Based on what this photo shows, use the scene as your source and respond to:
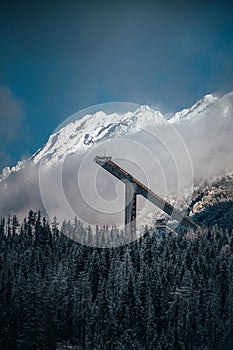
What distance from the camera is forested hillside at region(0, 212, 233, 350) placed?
7838 centimetres

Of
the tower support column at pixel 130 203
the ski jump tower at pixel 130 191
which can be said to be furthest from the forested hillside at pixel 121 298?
the ski jump tower at pixel 130 191

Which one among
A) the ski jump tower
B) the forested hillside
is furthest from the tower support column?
the forested hillside

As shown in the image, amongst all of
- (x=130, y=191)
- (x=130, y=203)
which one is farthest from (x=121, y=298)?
(x=130, y=191)

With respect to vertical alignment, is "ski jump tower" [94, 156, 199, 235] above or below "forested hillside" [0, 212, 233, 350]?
above

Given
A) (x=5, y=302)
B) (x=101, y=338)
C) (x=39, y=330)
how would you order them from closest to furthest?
1. (x=39, y=330)
2. (x=5, y=302)
3. (x=101, y=338)

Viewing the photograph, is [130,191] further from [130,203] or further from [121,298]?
[121,298]

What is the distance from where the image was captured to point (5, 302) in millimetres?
79438

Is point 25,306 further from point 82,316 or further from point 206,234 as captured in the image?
point 206,234

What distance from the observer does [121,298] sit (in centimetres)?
9181

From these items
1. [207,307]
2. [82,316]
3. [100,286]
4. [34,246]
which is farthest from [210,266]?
[34,246]

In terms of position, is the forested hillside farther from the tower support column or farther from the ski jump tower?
the ski jump tower

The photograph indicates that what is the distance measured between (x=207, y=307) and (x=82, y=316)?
24361 mm

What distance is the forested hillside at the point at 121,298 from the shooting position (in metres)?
78.4

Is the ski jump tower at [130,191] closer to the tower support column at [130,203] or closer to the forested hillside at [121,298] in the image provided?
the tower support column at [130,203]
